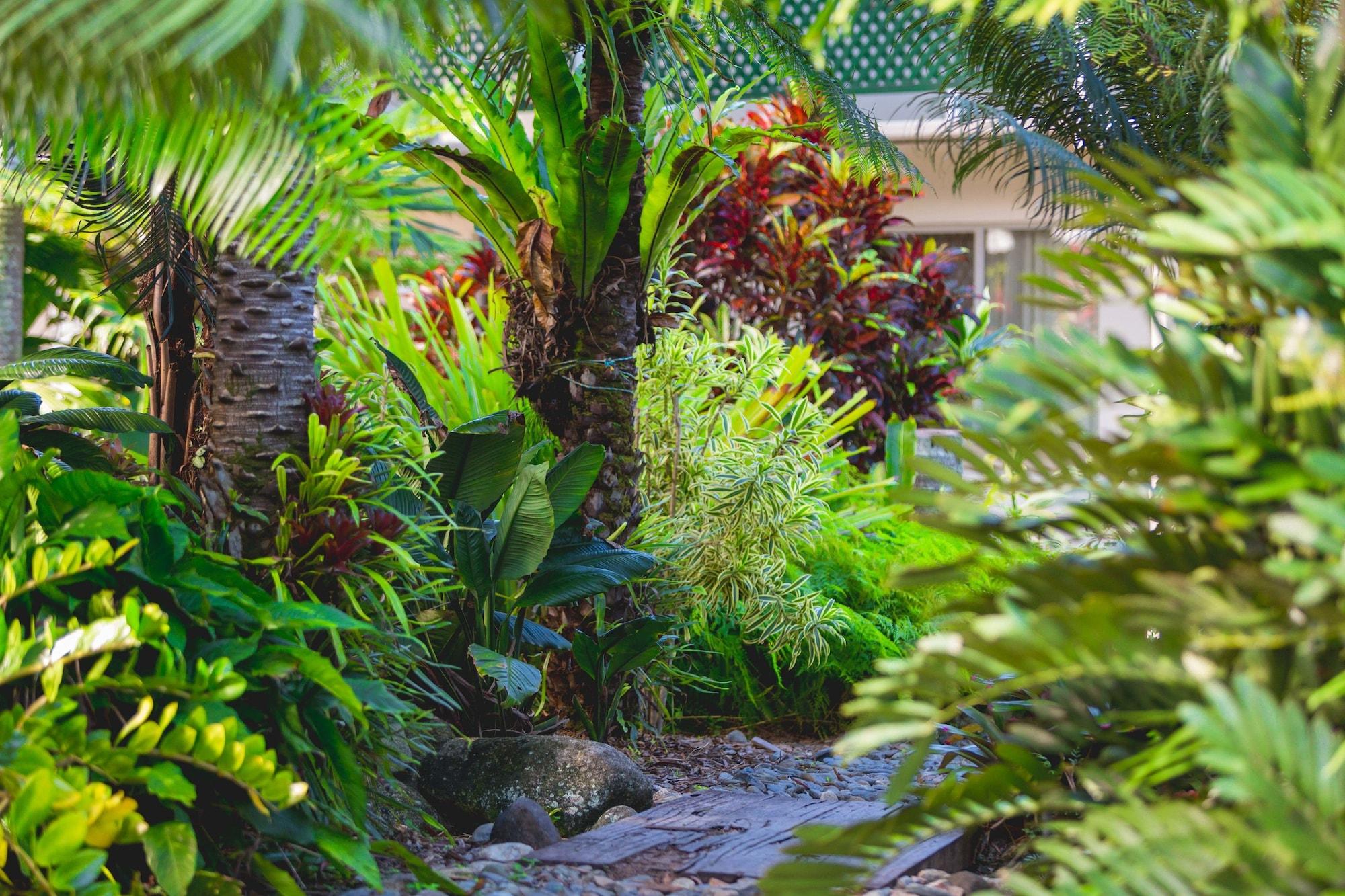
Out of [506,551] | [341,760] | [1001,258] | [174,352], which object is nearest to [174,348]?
[174,352]

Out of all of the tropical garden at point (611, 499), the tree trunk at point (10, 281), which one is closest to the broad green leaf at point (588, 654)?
the tropical garden at point (611, 499)

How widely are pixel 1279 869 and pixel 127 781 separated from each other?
73.7 inches

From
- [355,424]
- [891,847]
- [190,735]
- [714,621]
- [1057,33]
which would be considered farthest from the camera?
[1057,33]

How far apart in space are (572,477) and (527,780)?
0.96 metres

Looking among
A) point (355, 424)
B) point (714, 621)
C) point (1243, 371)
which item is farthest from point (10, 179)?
point (1243, 371)

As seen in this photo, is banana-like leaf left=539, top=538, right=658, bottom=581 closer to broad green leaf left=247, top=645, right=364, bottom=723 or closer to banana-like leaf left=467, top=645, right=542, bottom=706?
banana-like leaf left=467, top=645, right=542, bottom=706

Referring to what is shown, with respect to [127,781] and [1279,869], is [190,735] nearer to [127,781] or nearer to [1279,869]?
[127,781]

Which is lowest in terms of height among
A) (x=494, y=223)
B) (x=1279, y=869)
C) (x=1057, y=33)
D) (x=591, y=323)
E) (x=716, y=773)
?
(x=716, y=773)

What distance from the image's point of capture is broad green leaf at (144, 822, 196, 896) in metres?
2.11

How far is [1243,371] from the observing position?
1.45 metres

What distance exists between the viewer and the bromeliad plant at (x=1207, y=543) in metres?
1.24

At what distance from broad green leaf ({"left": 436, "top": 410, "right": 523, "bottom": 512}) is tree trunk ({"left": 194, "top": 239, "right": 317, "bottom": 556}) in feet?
1.78

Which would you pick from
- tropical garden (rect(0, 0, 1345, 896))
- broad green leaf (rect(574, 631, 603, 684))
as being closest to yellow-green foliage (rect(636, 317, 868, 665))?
tropical garden (rect(0, 0, 1345, 896))

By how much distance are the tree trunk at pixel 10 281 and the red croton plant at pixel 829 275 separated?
4.07 m
